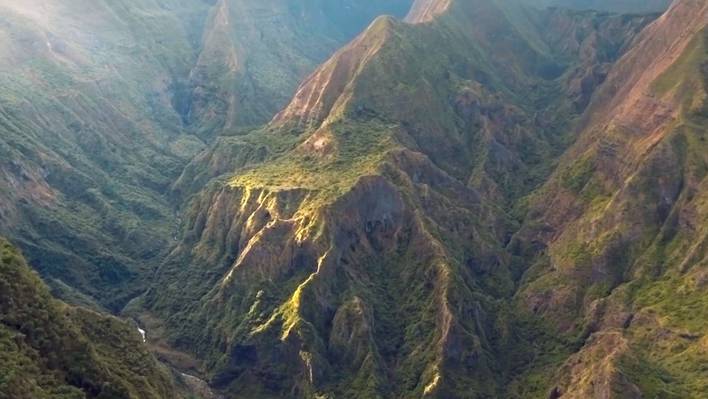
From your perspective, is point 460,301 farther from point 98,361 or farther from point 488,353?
point 98,361

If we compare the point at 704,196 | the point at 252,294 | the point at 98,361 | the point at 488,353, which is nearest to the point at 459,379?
the point at 488,353

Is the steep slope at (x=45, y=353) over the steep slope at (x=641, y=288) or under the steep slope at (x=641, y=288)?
over

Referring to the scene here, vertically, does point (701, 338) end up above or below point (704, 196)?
below

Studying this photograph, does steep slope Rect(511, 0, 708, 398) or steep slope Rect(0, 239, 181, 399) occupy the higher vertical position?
steep slope Rect(0, 239, 181, 399)

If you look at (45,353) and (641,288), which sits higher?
(45,353)

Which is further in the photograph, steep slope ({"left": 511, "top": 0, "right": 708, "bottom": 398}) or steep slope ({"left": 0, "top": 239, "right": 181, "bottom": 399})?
steep slope ({"left": 511, "top": 0, "right": 708, "bottom": 398})

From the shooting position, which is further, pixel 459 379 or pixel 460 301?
pixel 460 301

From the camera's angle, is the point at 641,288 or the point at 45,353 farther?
the point at 641,288

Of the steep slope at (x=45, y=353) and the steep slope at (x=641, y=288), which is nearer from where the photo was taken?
the steep slope at (x=45, y=353)
